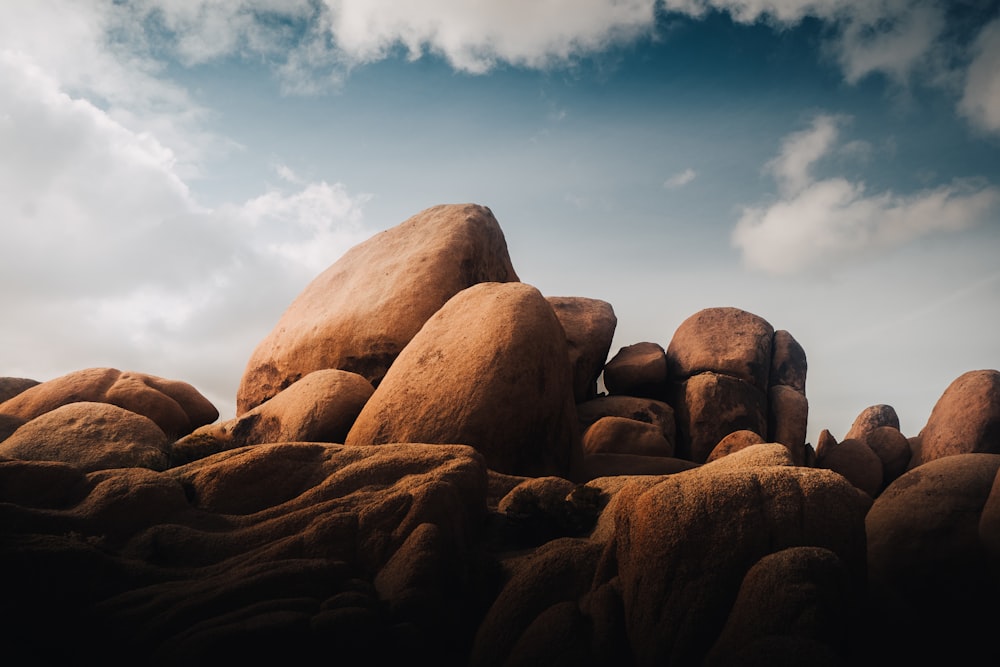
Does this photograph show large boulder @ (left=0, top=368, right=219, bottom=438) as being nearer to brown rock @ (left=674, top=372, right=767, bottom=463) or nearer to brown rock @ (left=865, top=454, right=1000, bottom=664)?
brown rock @ (left=674, top=372, right=767, bottom=463)

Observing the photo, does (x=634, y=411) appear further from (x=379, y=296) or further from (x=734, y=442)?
(x=379, y=296)

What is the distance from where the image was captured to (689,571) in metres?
5.55

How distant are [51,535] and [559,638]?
4.85 metres

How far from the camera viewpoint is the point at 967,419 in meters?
17.1

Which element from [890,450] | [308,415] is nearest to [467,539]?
[308,415]

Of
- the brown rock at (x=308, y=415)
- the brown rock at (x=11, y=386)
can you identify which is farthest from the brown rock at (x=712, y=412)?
the brown rock at (x=11, y=386)

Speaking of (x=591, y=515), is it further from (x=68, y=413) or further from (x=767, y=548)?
(x=68, y=413)

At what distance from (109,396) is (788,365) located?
1656 centimetres

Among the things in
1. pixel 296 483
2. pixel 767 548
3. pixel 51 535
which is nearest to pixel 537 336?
pixel 296 483

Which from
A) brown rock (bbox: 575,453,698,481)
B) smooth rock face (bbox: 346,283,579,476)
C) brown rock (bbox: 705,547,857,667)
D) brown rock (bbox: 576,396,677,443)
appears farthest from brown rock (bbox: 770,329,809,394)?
brown rock (bbox: 705,547,857,667)

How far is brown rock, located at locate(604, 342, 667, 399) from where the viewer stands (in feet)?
60.4

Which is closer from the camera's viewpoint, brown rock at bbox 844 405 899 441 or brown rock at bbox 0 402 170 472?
brown rock at bbox 0 402 170 472

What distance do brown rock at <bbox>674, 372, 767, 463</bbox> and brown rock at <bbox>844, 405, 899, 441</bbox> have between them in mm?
6388

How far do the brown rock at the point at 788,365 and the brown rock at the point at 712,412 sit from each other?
5.52 feet
